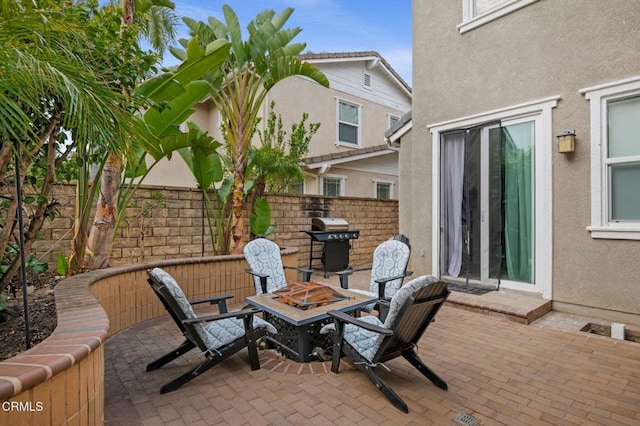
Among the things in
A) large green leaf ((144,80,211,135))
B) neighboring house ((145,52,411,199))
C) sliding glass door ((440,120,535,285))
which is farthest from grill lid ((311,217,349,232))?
large green leaf ((144,80,211,135))

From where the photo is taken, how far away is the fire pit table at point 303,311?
12.2 feet

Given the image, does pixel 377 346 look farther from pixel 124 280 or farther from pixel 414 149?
pixel 414 149

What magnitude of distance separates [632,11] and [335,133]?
1000 centimetres

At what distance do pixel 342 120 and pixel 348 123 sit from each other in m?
0.33

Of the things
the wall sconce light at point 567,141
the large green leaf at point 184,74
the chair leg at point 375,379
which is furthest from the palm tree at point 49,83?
the wall sconce light at point 567,141

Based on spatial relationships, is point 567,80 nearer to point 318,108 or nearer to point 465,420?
point 465,420

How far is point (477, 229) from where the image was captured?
6668 millimetres

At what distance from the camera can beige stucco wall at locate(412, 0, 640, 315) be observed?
197 inches

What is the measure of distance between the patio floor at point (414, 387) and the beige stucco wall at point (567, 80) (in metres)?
1.11

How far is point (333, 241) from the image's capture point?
8.93 m

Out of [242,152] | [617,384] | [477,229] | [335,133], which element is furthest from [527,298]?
[335,133]

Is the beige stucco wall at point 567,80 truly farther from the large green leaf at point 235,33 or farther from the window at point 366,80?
the window at point 366,80

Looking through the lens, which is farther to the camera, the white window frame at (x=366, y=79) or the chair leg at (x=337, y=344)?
the white window frame at (x=366, y=79)
